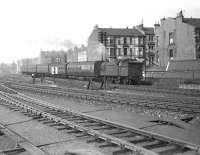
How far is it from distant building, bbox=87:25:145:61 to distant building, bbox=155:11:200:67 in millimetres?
14586

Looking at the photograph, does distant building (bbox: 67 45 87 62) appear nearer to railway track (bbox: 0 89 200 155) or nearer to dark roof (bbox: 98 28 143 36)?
dark roof (bbox: 98 28 143 36)

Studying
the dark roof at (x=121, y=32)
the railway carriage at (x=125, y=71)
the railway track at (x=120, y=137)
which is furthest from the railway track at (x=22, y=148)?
the dark roof at (x=121, y=32)

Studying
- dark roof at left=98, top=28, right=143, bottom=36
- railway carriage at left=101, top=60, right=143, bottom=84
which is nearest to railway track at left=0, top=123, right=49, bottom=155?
railway carriage at left=101, top=60, right=143, bottom=84

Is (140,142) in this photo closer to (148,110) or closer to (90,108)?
(148,110)

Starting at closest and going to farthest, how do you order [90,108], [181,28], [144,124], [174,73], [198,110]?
[144,124] < [198,110] < [90,108] < [174,73] < [181,28]

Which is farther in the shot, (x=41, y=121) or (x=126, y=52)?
(x=126, y=52)

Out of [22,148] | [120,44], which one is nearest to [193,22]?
[120,44]

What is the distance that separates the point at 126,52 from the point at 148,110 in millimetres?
52431

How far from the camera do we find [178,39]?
1784 inches

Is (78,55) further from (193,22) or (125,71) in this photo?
(125,71)

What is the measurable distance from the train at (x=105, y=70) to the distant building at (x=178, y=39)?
1445 centimetres

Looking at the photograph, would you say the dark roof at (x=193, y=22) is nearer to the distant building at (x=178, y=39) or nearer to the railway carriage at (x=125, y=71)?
the distant building at (x=178, y=39)

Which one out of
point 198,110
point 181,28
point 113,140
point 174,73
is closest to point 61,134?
point 113,140

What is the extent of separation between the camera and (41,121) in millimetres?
10438
